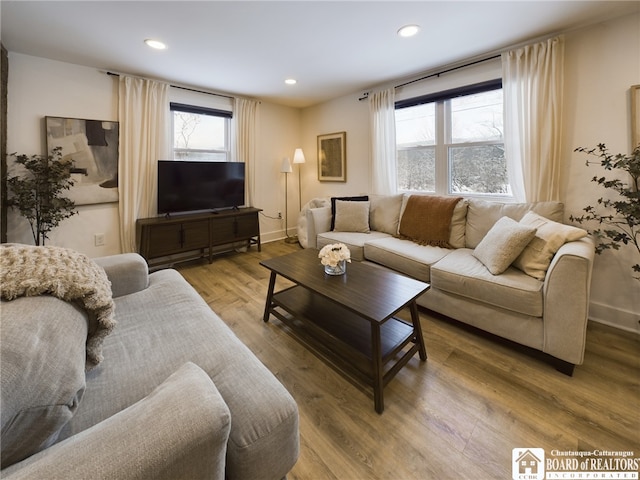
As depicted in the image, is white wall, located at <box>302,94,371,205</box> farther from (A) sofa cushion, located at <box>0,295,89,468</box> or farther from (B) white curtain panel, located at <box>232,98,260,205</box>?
(A) sofa cushion, located at <box>0,295,89,468</box>

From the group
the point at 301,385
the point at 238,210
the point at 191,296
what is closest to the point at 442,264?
the point at 301,385

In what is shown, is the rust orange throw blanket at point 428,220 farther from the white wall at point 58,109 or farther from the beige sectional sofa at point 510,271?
the white wall at point 58,109

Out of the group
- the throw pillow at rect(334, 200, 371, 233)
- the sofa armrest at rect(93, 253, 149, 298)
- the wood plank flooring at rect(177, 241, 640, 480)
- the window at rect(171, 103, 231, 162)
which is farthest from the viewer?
the window at rect(171, 103, 231, 162)

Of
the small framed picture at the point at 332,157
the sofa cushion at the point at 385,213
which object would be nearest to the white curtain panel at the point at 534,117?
the sofa cushion at the point at 385,213

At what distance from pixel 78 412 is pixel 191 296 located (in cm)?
76

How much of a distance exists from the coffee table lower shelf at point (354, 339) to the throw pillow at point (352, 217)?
1335 mm

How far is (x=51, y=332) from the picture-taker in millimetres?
738

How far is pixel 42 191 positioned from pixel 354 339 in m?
3.17

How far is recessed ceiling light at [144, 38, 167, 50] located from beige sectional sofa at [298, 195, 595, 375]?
2492 millimetres

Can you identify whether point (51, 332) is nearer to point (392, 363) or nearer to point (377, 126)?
point (392, 363)

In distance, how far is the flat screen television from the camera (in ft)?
11.0

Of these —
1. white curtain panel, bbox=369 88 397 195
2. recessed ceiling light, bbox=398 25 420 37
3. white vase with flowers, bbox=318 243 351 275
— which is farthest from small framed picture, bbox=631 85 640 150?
white vase with flowers, bbox=318 243 351 275

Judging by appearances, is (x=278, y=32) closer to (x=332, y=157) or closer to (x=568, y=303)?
(x=332, y=157)

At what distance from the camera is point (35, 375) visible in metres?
0.63
